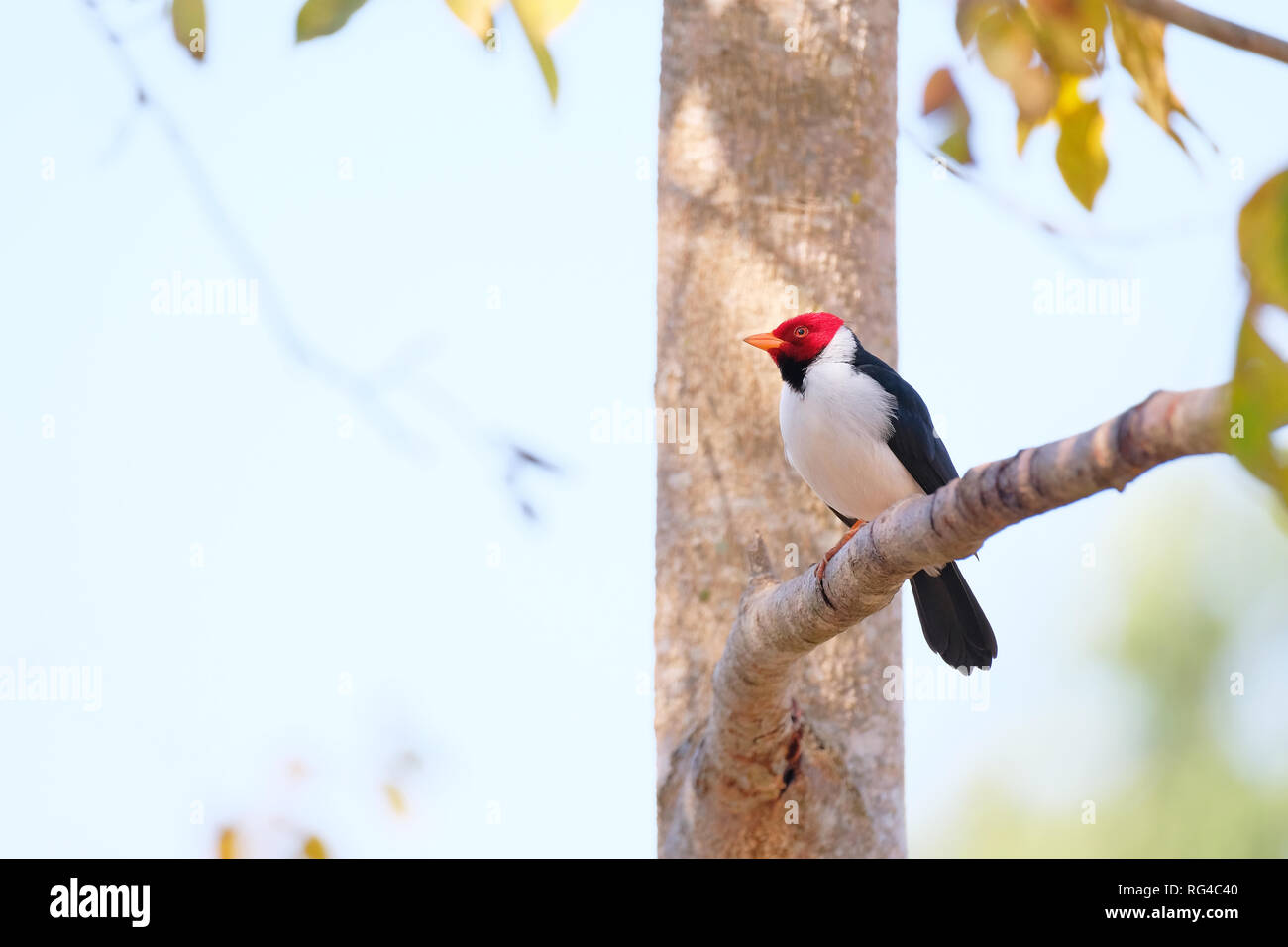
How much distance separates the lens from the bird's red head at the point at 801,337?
3641 millimetres

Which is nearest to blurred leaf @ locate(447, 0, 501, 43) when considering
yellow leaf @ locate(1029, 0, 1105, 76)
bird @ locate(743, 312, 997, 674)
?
yellow leaf @ locate(1029, 0, 1105, 76)

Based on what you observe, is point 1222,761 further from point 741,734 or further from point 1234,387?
point 1234,387

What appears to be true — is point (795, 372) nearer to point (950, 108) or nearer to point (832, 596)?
point (950, 108)

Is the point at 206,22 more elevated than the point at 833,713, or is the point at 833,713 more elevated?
the point at 206,22

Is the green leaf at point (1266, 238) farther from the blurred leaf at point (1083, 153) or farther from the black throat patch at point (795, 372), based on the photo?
the black throat patch at point (795, 372)

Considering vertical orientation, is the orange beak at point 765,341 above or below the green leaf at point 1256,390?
above

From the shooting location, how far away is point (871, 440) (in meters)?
4.00

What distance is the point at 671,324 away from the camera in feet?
11.9

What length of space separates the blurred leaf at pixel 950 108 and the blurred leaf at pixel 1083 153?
21.0 inches

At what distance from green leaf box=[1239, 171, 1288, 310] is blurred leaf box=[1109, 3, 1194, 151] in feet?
5.82

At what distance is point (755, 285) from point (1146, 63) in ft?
4.10

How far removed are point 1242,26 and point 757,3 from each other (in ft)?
5.76

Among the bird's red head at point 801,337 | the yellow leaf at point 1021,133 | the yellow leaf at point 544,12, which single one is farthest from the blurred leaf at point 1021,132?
the yellow leaf at point 544,12
